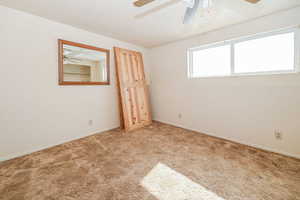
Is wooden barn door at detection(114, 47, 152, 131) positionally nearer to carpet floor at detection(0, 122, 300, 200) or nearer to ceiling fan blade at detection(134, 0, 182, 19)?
carpet floor at detection(0, 122, 300, 200)

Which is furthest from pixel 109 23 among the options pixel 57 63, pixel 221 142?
→ pixel 221 142

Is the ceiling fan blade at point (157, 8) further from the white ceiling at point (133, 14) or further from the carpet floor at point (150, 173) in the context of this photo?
the carpet floor at point (150, 173)

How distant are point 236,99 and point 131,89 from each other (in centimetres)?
230

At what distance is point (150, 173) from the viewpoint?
154cm

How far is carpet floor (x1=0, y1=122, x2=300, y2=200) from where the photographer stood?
4.05 feet

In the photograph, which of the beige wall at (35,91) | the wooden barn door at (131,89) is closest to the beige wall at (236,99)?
the wooden barn door at (131,89)

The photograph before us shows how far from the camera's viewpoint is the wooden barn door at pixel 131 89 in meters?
3.01

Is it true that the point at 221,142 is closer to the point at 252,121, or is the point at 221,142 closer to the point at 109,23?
the point at 252,121

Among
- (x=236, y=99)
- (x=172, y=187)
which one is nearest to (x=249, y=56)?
(x=236, y=99)

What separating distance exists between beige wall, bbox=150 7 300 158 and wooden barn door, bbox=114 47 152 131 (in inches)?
23.7

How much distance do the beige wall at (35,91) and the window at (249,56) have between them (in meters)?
2.57

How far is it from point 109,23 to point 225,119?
292cm

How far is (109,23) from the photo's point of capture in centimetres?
230

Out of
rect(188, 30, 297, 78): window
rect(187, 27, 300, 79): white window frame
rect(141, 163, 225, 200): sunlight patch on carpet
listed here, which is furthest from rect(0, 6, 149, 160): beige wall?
rect(188, 30, 297, 78): window
